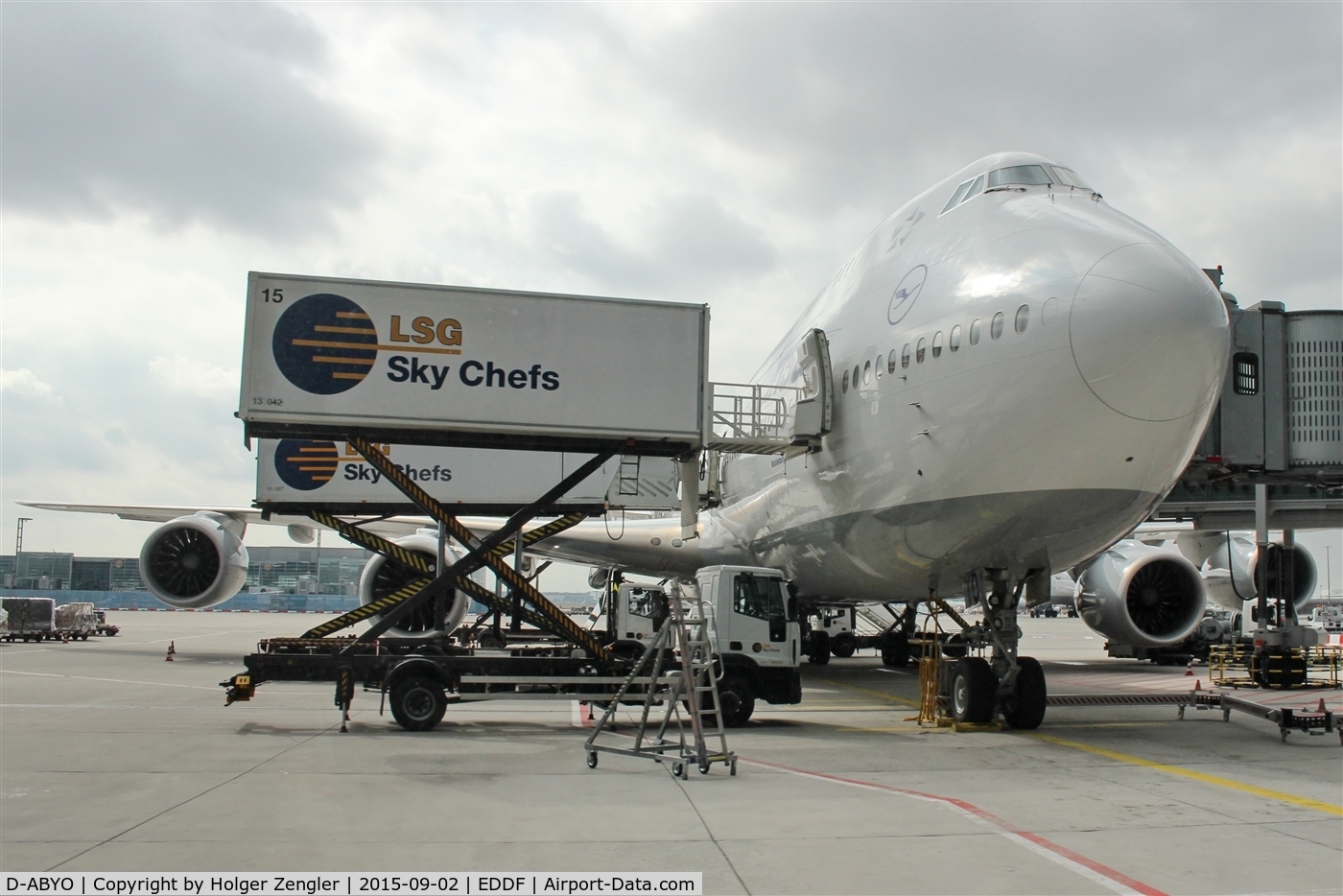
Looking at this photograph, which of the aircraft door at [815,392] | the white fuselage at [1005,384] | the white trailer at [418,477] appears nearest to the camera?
the white fuselage at [1005,384]

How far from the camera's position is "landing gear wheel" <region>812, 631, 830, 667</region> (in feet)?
84.8

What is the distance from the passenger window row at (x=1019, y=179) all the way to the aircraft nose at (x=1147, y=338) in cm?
277

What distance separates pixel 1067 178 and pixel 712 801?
337 inches

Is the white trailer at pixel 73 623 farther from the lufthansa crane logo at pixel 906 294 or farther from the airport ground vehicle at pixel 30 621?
the lufthansa crane logo at pixel 906 294

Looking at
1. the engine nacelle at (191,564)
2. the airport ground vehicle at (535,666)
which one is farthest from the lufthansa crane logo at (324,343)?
the engine nacelle at (191,564)

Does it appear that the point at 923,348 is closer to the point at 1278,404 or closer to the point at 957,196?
the point at 957,196

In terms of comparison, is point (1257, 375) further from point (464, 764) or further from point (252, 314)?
point (252, 314)

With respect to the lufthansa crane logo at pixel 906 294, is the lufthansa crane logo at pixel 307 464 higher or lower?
lower

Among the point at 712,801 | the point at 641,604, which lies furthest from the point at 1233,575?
the point at 712,801

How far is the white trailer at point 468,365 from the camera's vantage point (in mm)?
11805

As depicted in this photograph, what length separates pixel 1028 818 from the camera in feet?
23.3

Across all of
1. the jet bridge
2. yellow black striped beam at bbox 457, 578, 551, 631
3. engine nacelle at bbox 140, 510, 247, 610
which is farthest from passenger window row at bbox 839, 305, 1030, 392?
engine nacelle at bbox 140, 510, 247, 610

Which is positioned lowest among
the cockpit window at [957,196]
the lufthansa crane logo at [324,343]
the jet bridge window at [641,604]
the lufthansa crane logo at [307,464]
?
the jet bridge window at [641,604]

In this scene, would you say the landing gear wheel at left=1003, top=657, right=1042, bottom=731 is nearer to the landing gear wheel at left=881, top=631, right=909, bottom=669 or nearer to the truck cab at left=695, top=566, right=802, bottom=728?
the truck cab at left=695, top=566, right=802, bottom=728
